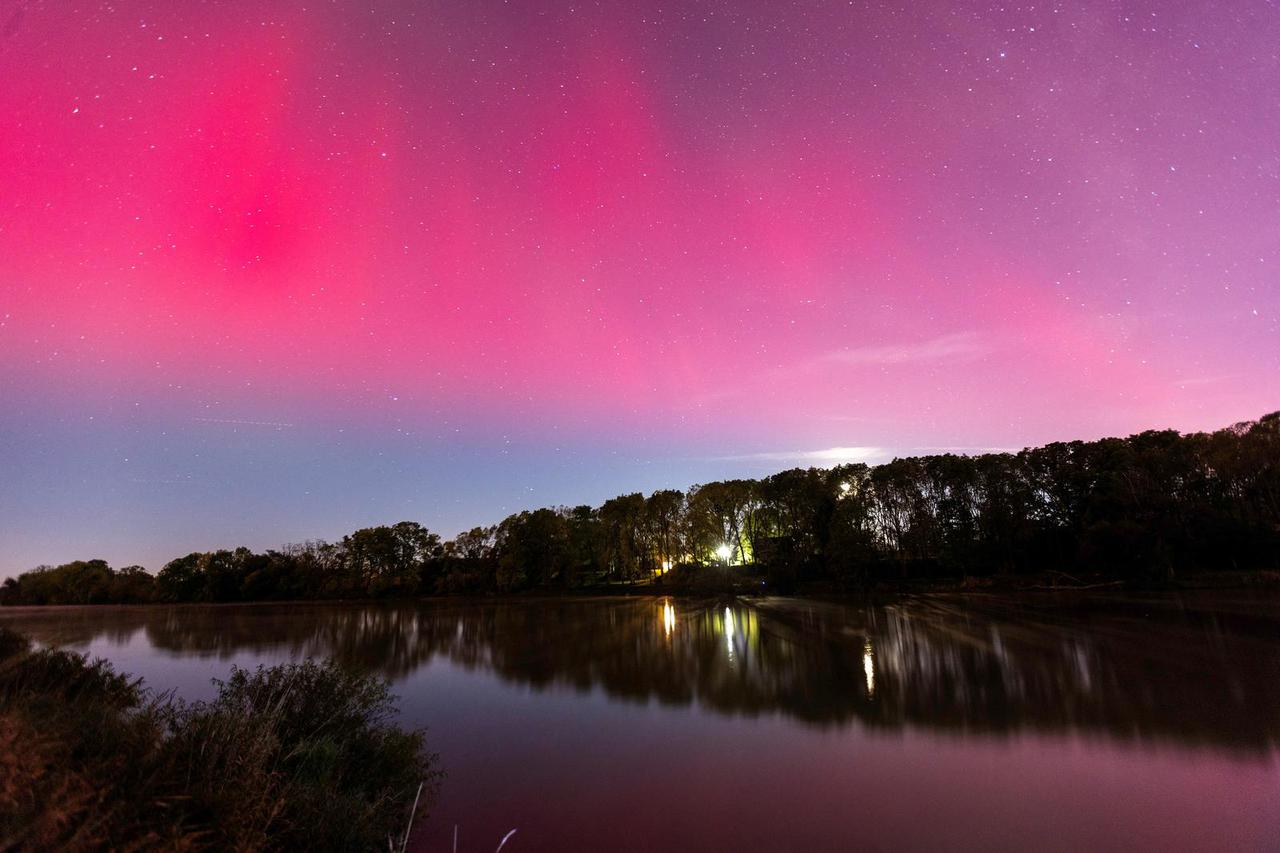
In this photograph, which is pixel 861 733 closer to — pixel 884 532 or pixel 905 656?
pixel 905 656

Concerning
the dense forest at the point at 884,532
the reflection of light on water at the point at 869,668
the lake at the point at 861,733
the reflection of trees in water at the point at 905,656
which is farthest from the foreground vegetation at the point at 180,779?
the dense forest at the point at 884,532

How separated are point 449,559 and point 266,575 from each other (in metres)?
37.8

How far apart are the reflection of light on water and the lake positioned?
0.16 metres

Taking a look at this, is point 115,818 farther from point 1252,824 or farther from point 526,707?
point 526,707

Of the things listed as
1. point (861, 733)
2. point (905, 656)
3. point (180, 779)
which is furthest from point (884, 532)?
point (180, 779)

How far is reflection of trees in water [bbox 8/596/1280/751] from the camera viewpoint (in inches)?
655

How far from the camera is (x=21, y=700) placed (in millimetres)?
6484

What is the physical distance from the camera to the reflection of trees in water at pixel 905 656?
54.6ft

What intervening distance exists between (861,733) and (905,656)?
1174 cm

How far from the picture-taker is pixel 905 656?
25.5 metres

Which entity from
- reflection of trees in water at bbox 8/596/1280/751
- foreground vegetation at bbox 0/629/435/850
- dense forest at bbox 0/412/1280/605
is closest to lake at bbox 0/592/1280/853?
reflection of trees in water at bbox 8/596/1280/751

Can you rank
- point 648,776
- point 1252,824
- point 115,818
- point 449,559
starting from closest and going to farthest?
point 115,818 < point 1252,824 < point 648,776 < point 449,559

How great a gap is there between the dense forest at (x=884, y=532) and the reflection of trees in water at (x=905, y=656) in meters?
16.2

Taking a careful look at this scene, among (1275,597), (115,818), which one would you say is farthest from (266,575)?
(1275,597)
